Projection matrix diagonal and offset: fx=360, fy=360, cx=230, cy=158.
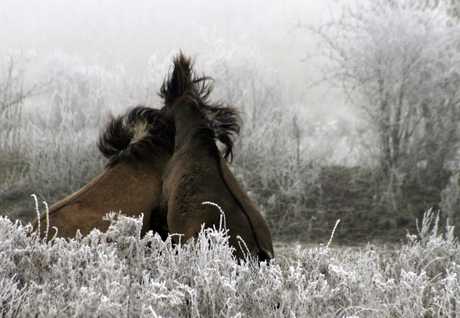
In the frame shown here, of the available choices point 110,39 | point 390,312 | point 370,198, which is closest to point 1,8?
point 110,39

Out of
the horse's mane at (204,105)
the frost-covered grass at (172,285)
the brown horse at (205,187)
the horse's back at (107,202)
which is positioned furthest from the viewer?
the horse's mane at (204,105)

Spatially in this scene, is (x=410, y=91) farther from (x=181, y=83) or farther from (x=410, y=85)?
(x=181, y=83)

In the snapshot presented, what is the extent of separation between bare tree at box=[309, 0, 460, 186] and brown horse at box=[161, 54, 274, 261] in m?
3.86

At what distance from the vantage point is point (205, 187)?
183 cm

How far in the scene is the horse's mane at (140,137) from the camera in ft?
7.20

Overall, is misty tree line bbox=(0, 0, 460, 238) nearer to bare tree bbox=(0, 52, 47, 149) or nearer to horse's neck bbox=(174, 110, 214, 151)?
bare tree bbox=(0, 52, 47, 149)

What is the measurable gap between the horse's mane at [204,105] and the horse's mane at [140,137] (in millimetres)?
152

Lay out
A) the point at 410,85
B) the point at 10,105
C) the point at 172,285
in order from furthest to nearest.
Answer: the point at 10,105, the point at 410,85, the point at 172,285

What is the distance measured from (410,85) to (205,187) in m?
4.54

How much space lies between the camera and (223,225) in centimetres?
178

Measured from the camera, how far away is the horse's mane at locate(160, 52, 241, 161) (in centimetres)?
Result: 213

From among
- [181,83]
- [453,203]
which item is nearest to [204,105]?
[181,83]

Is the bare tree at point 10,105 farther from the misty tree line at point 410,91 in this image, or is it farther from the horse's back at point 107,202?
the misty tree line at point 410,91

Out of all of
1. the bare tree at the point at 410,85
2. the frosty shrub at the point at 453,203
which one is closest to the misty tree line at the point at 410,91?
the bare tree at the point at 410,85
